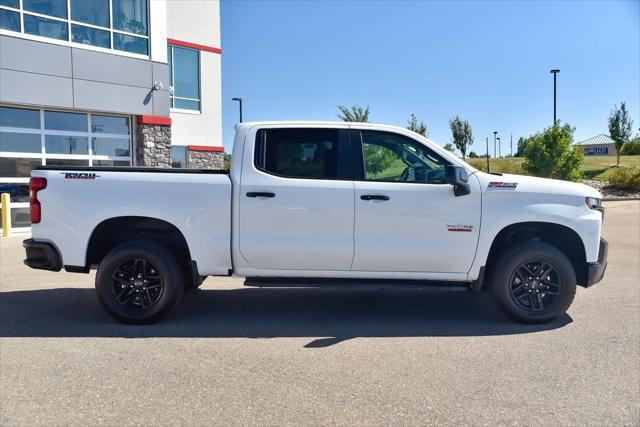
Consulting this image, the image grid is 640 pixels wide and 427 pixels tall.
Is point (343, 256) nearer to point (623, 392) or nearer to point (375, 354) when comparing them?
point (375, 354)

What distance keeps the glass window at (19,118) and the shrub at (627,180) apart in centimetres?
2645

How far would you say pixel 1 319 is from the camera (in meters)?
5.45

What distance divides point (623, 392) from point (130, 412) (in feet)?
11.3

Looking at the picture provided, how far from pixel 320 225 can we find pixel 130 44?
1270cm

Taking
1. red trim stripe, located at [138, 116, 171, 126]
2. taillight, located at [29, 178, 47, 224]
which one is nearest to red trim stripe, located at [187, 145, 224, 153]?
red trim stripe, located at [138, 116, 171, 126]

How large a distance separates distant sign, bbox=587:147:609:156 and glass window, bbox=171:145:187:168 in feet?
265

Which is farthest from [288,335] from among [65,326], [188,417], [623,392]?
[623,392]

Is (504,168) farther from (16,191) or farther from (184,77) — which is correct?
(16,191)

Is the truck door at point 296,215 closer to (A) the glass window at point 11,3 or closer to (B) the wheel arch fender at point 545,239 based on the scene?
(B) the wheel arch fender at point 545,239

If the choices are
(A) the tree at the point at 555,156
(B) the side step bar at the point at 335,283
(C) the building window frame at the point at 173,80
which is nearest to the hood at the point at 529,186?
(B) the side step bar at the point at 335,283

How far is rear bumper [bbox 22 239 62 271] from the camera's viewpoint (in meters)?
5.13

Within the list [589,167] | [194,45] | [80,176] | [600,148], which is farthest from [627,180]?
[600,148]

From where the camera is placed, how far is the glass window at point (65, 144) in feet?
45.4

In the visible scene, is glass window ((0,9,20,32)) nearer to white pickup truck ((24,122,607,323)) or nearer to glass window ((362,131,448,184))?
white pickup truck ((24,122,607,323))
